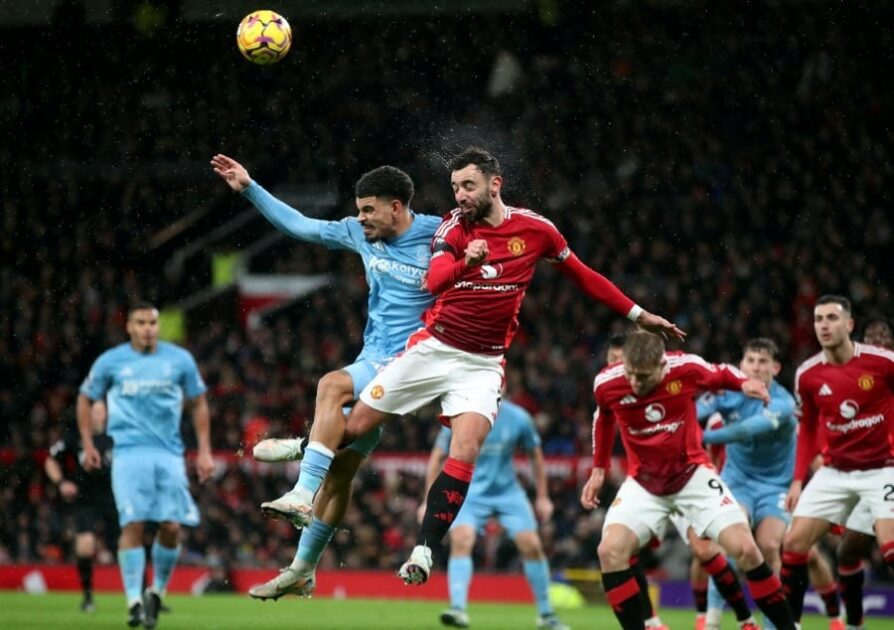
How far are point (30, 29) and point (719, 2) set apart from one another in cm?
1273

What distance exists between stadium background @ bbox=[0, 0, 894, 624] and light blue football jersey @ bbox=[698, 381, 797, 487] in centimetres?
539

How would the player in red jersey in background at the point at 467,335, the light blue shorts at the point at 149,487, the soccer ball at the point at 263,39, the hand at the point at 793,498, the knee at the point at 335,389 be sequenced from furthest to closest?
the light blue shorts at the point at 149,487 < the hand at the point at 793,498 < the soccer ball at the point at 263,39 < the knee at the point at 335,389 < the player in red jersey in background at the point at 467,335

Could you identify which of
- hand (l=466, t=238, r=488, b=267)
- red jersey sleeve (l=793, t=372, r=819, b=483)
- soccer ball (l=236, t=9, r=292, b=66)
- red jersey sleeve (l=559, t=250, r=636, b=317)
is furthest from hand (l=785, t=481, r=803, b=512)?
soccer ball (l=236, t=9, r=292, b=66)

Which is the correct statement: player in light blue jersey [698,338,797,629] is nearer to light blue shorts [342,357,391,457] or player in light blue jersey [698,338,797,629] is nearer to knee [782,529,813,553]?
knee [782,529,813,553]

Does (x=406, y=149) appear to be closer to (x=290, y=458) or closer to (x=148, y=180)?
(x=148, y=180)

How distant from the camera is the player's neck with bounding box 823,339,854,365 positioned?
998 centimetres

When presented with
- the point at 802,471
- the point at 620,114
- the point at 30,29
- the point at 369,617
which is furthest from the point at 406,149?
the point at 802,471

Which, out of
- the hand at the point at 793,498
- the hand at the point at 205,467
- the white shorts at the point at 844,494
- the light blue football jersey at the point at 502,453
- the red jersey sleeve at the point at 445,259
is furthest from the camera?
the light blue football jersey at the point at 502,453

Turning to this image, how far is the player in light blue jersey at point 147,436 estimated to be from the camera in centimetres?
1168

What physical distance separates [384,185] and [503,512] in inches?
227

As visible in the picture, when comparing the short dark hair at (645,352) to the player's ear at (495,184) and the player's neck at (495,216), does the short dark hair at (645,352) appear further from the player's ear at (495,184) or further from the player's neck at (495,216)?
the player's ear at (495,184)

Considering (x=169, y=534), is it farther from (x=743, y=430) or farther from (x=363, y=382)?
(x=743, y=430)

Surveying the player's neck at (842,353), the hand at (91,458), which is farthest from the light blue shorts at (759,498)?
the hand at (91,458)

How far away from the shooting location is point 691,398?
9.29 metres
